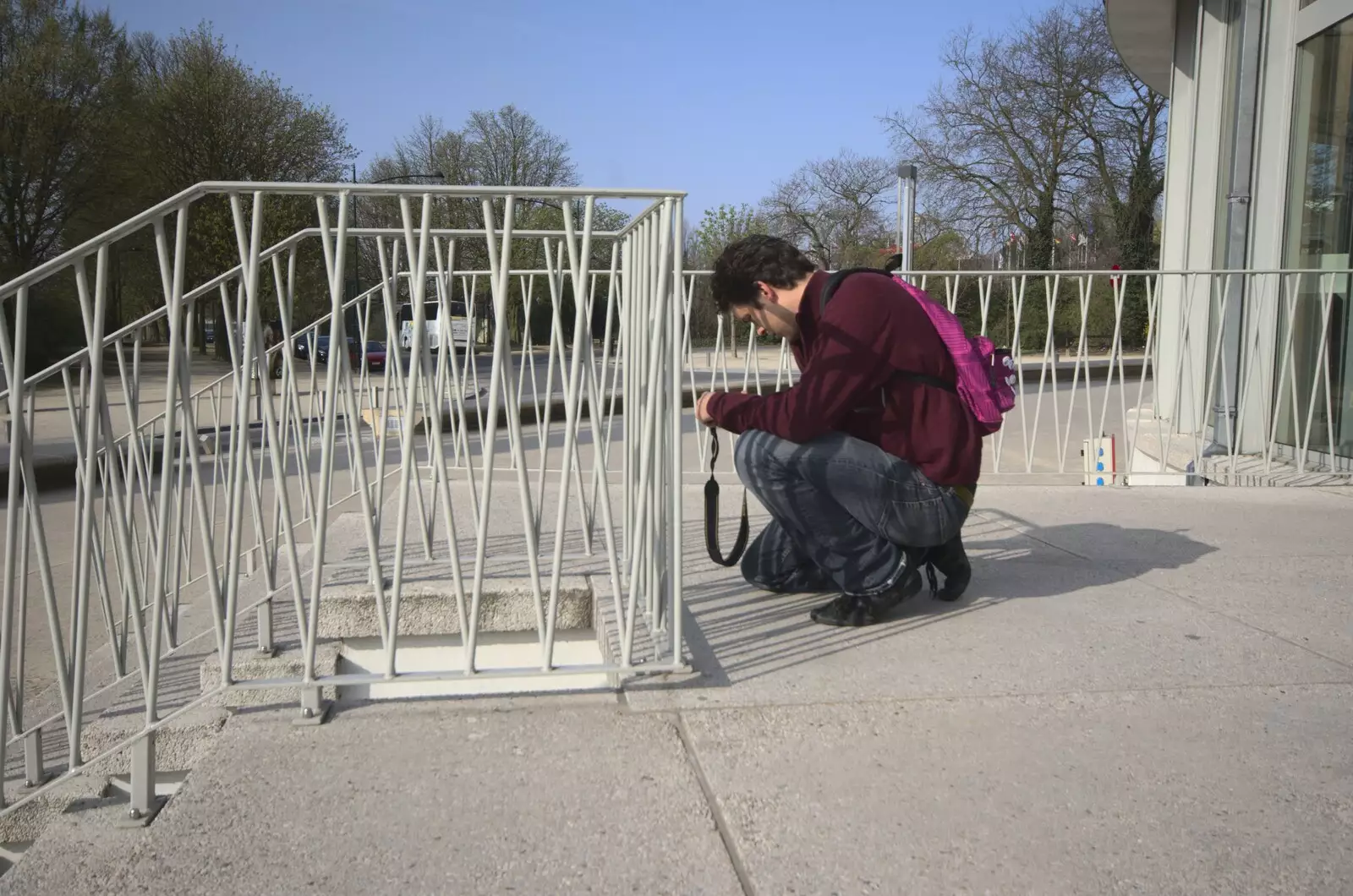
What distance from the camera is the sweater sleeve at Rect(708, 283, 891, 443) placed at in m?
2.92

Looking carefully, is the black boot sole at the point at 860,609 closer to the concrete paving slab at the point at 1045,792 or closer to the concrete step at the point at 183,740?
the concrete paving slab at the point at 1045,792

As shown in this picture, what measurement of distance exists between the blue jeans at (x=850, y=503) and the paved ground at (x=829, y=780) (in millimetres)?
226

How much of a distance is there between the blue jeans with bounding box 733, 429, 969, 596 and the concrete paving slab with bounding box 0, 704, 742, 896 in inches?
35.6

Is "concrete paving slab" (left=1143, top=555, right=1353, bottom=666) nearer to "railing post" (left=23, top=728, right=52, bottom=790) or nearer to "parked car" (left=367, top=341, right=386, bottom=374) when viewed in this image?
"railing post" (left=23, top=728, right=52, bottom=790)

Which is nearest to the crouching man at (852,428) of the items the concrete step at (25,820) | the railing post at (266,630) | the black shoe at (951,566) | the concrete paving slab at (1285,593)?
the black shoe at (951,566)

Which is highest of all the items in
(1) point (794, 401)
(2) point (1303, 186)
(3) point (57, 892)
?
(2) point (1303, 186)

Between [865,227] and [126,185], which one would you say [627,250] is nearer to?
[126,185]

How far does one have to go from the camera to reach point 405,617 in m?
3.50

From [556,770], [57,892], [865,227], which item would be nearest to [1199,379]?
[556,770]

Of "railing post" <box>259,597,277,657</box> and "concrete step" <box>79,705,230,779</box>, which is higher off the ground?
"railing post" <box>259,597,277,657</box>

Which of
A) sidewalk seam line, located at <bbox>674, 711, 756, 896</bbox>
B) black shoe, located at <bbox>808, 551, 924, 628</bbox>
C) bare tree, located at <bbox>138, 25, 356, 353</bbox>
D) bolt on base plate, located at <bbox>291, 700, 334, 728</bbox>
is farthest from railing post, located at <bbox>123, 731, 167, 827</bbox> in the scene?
bare tree, located at <bbox>138, 25, 356, 353</bbox>

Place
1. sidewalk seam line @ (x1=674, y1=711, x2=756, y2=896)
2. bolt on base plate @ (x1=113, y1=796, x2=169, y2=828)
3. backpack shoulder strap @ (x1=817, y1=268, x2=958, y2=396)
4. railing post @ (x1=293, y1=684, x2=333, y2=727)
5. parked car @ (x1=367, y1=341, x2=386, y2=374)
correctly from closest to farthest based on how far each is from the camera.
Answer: sidewalk seam line @ (x1=674, y1=711, x2=756, y2=896) < bolt on base plate @ (x1=113, y1=796, x2=169, y2=828) < railing post @ (x1=293, y1=684, x2=333, y2=727) < backpack shoulder strap @ (x1=817, y1=268, x2=958, y2=396) < parked car @ (x1=367, y1=341, x2=386, y2=374)

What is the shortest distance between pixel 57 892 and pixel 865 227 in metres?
46.2

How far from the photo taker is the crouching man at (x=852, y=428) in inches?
117
